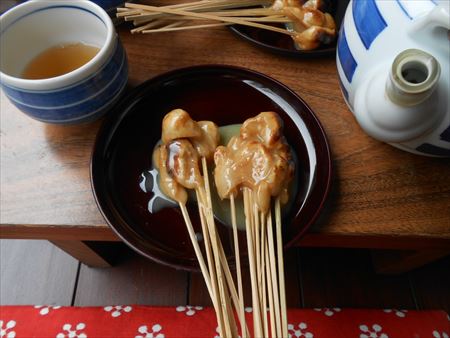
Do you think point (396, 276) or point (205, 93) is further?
point (396, 276)

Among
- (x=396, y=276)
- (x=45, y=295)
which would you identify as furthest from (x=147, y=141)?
(x=396, y=276)

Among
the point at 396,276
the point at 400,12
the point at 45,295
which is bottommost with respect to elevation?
the point at 45,295

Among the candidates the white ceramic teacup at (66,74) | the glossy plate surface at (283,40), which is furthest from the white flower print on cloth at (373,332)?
the white ceramic teacup at (66,74)

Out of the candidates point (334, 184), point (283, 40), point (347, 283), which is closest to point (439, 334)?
point (347, 283)

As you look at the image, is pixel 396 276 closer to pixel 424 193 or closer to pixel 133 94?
pixel 424 193

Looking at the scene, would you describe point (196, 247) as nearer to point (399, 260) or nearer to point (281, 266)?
point (281, 266)

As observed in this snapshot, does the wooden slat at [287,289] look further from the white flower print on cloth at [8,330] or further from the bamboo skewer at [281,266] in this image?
the bamboo skewer at [281,266]

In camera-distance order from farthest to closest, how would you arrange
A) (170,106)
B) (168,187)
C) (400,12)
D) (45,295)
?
(45,295), (170,106), (168,187), (400,12)
